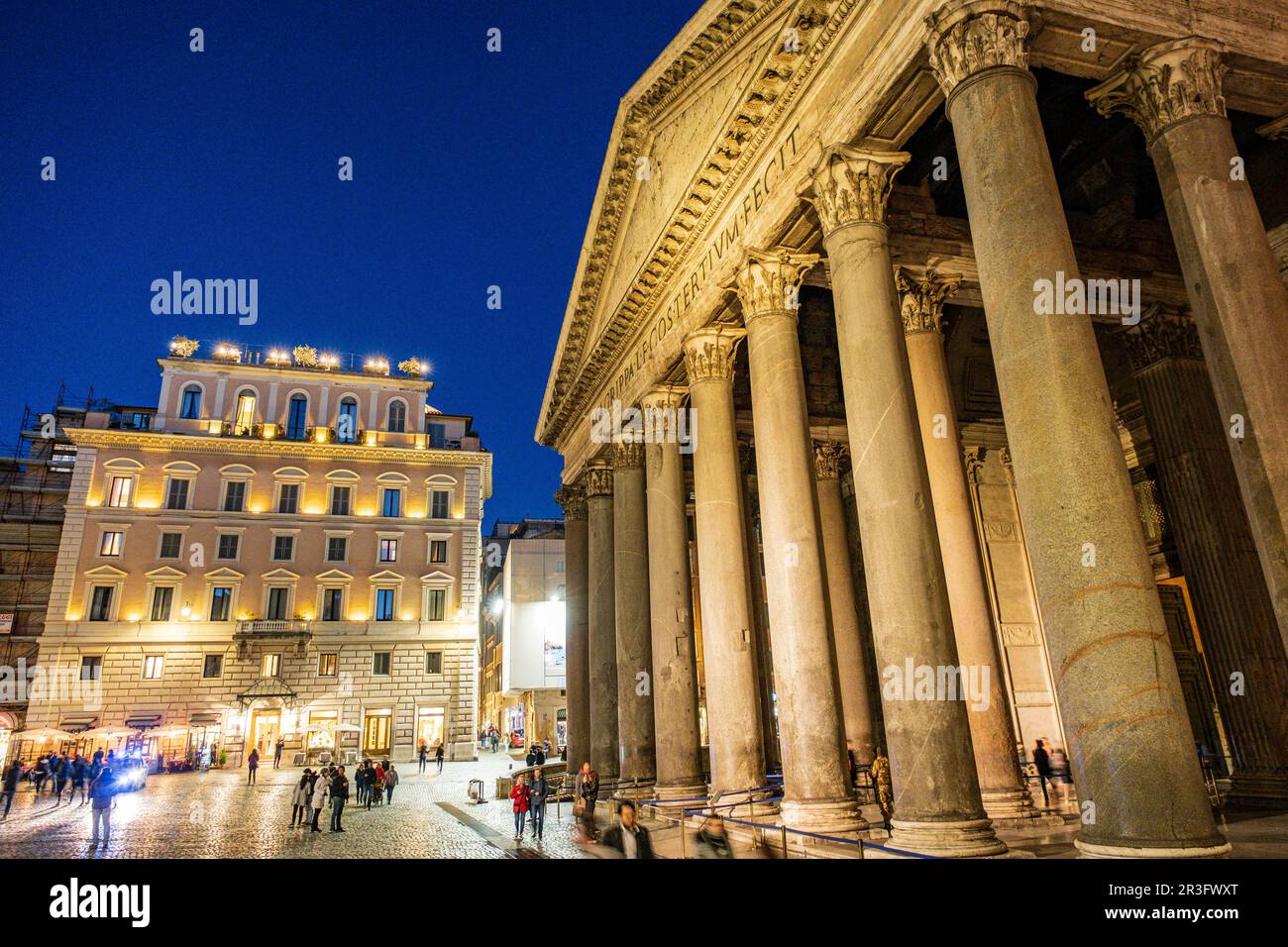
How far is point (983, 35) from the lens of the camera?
7.86 metres

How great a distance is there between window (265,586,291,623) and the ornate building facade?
6cm

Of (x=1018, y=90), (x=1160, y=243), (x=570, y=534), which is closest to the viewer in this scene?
(x=1018, y=90)

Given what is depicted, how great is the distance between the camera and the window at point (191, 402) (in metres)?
43.5

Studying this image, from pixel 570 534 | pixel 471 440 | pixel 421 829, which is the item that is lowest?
pixel 421 829

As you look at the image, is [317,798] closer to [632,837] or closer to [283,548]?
[632,837]

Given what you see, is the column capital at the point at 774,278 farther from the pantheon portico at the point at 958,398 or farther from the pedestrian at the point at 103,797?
the pedestrian at the point at 103,797

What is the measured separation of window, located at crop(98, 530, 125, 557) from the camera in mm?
40125

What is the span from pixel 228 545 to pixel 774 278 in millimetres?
39192

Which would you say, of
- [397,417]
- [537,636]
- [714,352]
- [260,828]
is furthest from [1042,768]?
[397,417]

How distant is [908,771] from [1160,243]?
11417 millimetres
